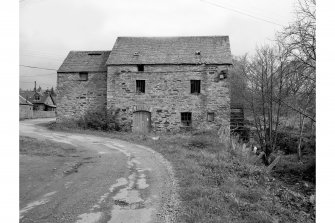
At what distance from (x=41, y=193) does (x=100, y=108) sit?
14.9m

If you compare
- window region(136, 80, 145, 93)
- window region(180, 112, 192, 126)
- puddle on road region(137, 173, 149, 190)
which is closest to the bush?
window region(180, 112, 192, 126)

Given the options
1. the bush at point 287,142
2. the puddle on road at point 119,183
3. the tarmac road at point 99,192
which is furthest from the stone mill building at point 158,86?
the puddle on road at point 119,183

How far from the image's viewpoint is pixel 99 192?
510 centimetres

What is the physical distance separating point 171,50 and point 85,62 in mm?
8007

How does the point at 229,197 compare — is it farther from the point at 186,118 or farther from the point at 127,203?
the point at 186,118

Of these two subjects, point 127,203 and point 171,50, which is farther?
point 171,50

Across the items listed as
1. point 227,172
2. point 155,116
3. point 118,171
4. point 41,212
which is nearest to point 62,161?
point 118,171

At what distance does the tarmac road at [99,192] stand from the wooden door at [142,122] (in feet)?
32.0

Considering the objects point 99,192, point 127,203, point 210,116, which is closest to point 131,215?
point 127,203

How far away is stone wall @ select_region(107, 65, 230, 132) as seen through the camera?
1750cm

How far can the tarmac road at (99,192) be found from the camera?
397 cm

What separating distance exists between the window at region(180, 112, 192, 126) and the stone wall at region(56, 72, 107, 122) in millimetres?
6853

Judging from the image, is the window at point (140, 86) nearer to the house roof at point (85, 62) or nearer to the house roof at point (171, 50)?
the house roof at point (171, 50)

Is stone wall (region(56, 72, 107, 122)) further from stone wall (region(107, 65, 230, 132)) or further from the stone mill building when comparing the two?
stone wall (region(107, 65, 230, 132))
